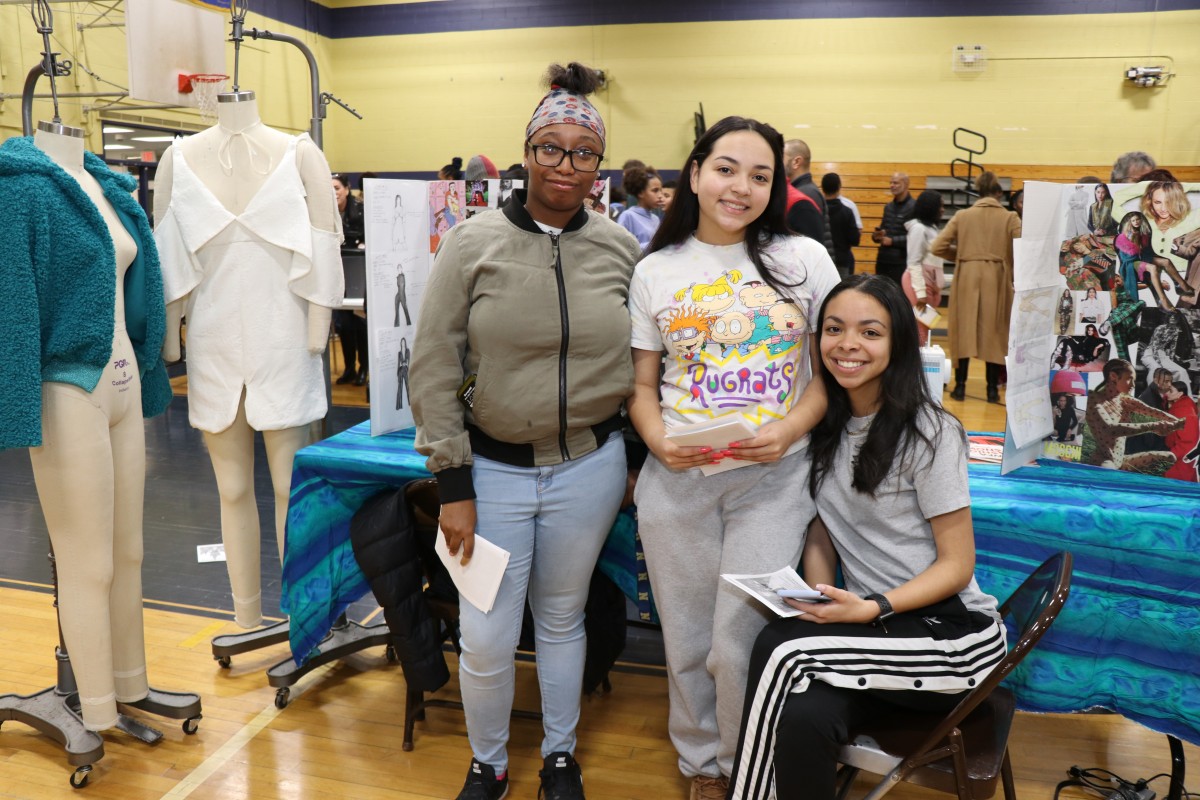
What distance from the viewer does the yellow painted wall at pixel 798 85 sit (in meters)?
11.1

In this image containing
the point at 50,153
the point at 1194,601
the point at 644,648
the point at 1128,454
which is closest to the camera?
the point at 1194,601

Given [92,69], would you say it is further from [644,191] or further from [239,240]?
[239,240]

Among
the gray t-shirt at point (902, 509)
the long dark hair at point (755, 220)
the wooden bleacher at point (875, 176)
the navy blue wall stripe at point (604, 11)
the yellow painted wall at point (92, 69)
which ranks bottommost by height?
the gray t-shirt at point (902, 509)

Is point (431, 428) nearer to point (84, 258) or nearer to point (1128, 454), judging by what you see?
point (84, 258)

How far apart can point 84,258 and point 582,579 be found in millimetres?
1378

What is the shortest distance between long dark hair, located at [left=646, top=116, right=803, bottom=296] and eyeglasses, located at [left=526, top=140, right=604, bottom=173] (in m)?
0.22

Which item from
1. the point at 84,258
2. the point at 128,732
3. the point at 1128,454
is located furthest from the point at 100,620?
the point at 1128,454

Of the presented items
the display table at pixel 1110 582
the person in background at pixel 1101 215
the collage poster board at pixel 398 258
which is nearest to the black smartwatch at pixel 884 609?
the display table at pixel 1110 582

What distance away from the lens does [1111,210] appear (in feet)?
7.50

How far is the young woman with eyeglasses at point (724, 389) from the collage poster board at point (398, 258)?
0.94m

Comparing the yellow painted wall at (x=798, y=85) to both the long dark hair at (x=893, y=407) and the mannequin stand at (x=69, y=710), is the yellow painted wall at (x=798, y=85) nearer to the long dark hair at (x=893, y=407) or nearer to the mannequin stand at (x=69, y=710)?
the mannequin stand at (x=69, y=710)

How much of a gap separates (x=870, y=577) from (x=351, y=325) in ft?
20.2

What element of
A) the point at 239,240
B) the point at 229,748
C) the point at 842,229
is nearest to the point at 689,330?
the point at 239,240

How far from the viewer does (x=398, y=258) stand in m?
2.71
